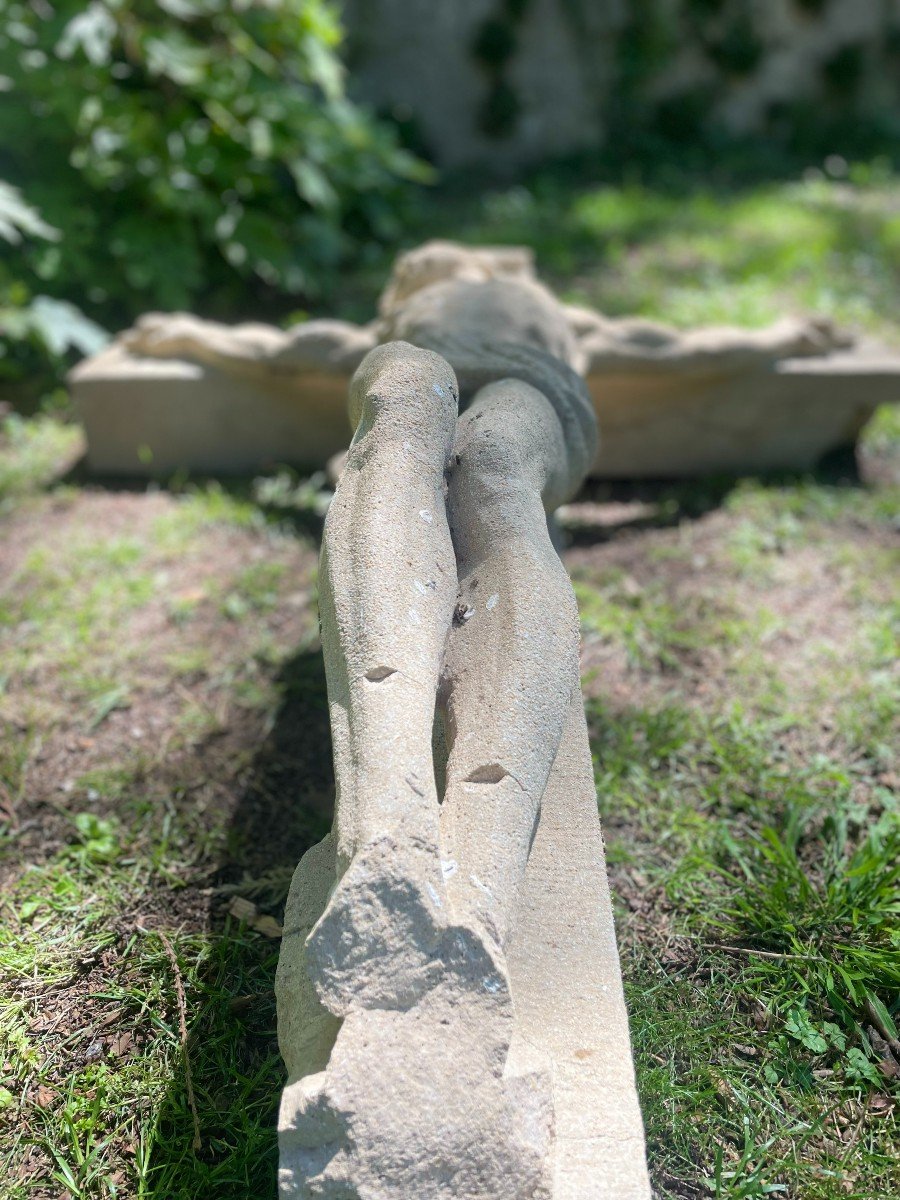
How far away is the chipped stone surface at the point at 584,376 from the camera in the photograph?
3068mm

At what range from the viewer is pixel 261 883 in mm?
1960

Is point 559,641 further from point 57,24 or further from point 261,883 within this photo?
point 57,24

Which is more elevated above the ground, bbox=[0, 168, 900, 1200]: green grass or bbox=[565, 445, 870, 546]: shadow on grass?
bbox=[565, 445, 870, 546]: shadow on grass

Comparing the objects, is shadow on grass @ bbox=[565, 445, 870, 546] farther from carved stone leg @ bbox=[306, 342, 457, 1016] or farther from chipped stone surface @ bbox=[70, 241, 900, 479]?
carved stone leg @ bbox=[306, 342, 457, 1016]

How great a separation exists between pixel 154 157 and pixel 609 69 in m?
4.41

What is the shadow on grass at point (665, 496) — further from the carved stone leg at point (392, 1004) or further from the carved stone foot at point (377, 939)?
the carved stone foot at point (377, 939)

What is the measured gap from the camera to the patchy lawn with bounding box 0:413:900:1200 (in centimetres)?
155

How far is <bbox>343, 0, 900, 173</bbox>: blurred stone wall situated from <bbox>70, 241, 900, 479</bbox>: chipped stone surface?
4.15m

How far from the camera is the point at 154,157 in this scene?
405 centimetres

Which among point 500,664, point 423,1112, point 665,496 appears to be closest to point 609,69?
point 665,496

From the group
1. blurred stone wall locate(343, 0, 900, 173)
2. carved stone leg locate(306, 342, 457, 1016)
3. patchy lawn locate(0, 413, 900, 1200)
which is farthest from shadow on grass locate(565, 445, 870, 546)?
blurred stone wall locate(343, 0, 900, 173)

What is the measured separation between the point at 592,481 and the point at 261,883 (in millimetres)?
1960

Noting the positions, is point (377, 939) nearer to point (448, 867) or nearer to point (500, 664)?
point (448, 867)

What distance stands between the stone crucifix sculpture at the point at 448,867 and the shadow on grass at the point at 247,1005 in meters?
0.34
